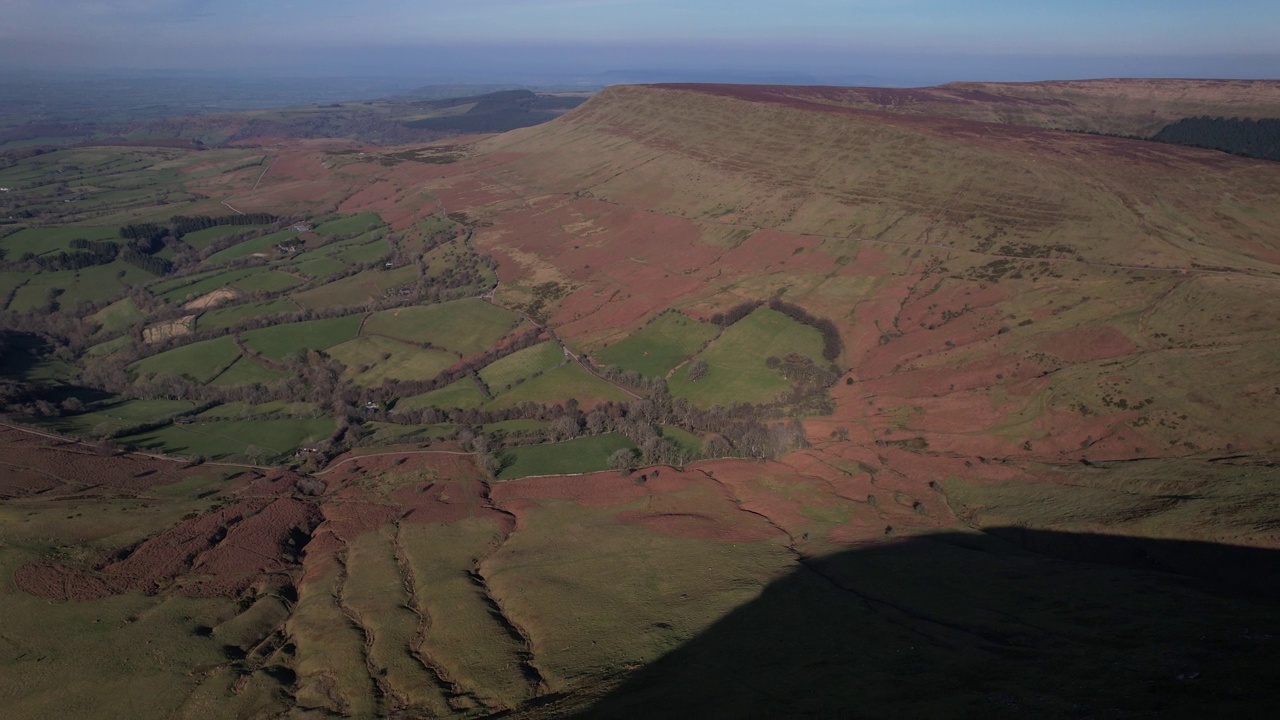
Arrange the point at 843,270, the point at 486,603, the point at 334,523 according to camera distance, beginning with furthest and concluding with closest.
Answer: the point at 843,270, the point at 334,523, the point at 486,603

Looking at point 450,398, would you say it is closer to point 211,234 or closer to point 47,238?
point 211,234

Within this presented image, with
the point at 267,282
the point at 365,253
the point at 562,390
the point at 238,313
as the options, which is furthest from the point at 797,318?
the point at 267,282

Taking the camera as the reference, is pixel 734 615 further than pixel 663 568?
No

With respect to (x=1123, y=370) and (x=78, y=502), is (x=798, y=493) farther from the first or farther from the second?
(x=78, y=502)

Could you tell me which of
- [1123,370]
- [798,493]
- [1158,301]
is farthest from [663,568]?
[1158,301]

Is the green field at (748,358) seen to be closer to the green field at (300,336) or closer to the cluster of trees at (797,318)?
the cluster of trees at (797,318)

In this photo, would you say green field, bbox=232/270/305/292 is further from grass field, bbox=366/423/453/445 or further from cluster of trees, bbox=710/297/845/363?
cluster of trees, bbox=710/297/845/363
